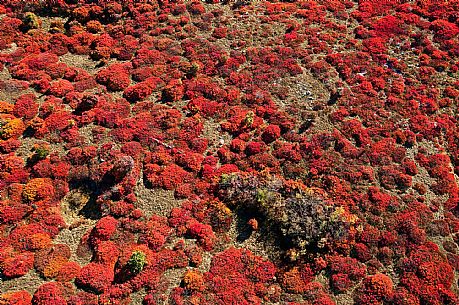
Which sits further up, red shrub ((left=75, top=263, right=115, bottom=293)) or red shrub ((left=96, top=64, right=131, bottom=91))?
red shrub ((left=96, top=64, right=131, bottom=91))

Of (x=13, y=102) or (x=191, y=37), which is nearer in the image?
(x=13, y=102)

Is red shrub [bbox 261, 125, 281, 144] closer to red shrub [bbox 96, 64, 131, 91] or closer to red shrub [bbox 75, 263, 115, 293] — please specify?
red shrub [bbox 96, 64, 131, 91]

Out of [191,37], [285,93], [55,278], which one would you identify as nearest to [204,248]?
[55,278]

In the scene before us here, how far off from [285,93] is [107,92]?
16.6 m

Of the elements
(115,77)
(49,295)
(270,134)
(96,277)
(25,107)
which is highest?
(115,77)

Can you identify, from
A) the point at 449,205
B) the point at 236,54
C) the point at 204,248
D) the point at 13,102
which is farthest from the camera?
the point at 236,54

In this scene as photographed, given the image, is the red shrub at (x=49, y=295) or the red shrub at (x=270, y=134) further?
the red shrub at (x=270, y=134)

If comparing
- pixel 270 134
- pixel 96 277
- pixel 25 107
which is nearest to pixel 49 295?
pixel 96 277

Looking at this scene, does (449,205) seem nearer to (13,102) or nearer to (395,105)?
(395,105)

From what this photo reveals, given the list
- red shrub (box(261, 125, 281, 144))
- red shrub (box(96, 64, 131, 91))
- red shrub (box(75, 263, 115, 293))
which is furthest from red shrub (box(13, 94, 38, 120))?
red shrub (box(261, 125, 281, 144))

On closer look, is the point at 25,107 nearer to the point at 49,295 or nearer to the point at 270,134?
the point at 49,295

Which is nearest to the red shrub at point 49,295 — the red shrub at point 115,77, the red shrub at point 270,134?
the red shrub at point 115,77

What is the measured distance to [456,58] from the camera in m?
39.0

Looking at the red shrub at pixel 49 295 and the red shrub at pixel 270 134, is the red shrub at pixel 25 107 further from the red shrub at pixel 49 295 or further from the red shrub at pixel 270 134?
the red shrub at pixel 270 134
